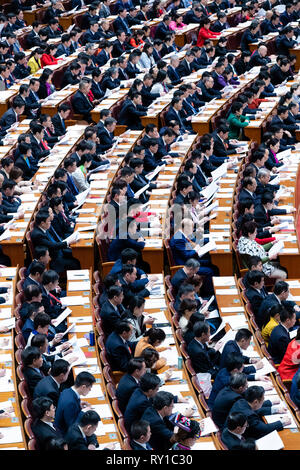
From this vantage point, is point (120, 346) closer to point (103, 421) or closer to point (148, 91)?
point (103, 421)

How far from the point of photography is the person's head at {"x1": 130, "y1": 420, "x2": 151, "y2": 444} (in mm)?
6926

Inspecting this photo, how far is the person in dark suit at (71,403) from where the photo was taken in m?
7.40

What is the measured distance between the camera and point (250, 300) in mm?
9609

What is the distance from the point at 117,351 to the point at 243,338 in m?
1.20

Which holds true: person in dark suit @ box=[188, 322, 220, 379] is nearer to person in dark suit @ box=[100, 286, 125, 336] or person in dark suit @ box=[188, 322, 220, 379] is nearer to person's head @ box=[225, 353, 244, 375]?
person's head @ box=[225, 353, 244, 375]

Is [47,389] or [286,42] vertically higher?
[47,389]

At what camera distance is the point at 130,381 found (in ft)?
25.8

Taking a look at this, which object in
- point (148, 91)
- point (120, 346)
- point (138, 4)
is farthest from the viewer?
point (138, 4)

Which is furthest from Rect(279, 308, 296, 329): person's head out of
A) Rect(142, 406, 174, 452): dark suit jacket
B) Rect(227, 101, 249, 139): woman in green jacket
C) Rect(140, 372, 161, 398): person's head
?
Rect(227, 101, 249, 139): woman in green jacket

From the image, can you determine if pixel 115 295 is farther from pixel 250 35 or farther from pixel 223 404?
pixel 250 35

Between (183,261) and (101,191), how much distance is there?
1.88 m

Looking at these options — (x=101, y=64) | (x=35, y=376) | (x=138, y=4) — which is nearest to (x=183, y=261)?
(x=35, y=376)

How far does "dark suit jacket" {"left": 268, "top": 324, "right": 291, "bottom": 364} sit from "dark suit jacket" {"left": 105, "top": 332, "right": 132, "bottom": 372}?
1403mm

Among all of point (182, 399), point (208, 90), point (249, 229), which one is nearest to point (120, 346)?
point (182, 399)
